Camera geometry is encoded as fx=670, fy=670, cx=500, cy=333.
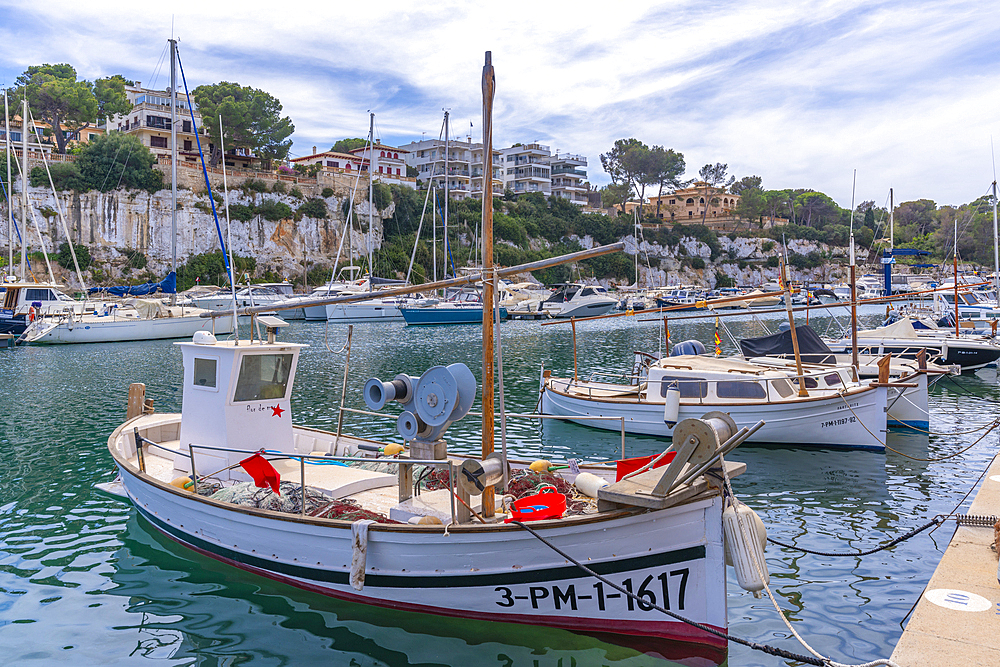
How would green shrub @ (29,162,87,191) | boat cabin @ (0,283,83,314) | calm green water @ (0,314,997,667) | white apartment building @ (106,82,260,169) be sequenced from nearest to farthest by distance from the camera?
calm green water @ (0,314,997,667) < boat cabin @ (0,283,83,314) < green shrub @ (29,162,87,191) < white apartment building @ (106,82,260,169)

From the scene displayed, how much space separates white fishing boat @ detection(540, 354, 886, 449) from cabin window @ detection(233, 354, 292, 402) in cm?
855

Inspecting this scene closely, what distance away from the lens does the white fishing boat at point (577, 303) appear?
66938 mm

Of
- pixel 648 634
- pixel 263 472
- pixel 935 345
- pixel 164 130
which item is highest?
pixel 164 130

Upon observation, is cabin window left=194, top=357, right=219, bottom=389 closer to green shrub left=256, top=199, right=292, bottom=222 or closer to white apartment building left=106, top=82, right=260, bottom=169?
green shrub left=256, top=199, right=292, bottom=222

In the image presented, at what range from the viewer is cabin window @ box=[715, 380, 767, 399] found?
1822 centimetres

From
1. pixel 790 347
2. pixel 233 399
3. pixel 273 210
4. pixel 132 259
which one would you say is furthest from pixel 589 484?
pixel 273 210

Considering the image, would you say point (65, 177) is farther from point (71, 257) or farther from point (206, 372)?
point (206, 372)

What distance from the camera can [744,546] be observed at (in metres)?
6.75

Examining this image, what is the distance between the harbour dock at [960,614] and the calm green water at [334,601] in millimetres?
1135

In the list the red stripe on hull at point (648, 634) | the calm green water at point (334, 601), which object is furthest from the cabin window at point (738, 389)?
the red stripe on hull at point (648, 634)

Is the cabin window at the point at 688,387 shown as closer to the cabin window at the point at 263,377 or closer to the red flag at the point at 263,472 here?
the cabin window at the point at 263,377

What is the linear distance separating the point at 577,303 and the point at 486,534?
60.5 meters

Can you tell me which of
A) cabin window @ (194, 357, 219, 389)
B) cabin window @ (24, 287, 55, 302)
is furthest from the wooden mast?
cabin window @ (24, 287, 55, 302)

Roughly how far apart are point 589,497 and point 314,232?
74096 millimetres
